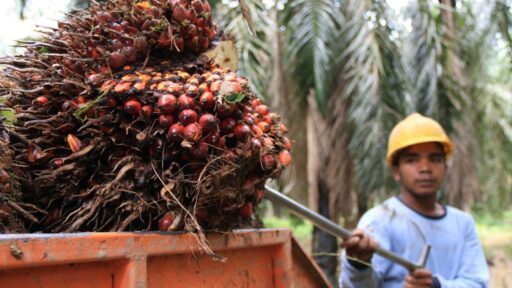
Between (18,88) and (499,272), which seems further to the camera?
(499,272)

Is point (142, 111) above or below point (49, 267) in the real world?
above

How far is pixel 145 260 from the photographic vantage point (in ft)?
4.40

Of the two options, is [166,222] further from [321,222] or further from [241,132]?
[321,222]

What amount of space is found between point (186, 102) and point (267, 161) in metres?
0.28

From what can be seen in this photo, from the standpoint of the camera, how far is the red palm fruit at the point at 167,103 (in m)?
1.49

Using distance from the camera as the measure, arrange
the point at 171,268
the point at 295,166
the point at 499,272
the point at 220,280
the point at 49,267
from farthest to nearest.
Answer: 1. the point at 499,272
2. the point at 295,166
3. the point at 220,280
4. the point at 171,268
5. the point at 49,267

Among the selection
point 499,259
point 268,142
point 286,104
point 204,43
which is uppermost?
point 286,104

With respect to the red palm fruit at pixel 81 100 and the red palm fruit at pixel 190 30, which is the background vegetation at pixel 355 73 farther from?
the red palm fruit at pixel 81 100

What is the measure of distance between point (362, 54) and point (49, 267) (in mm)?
4638

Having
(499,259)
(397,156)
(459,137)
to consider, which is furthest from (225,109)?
(499,259)

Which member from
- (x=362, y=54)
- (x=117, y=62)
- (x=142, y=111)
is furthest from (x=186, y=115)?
(x=362, y=54)

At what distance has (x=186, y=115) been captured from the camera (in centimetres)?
148

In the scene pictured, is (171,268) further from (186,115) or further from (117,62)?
(117,62)

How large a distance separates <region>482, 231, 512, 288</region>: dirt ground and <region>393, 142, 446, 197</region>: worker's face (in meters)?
4.75
